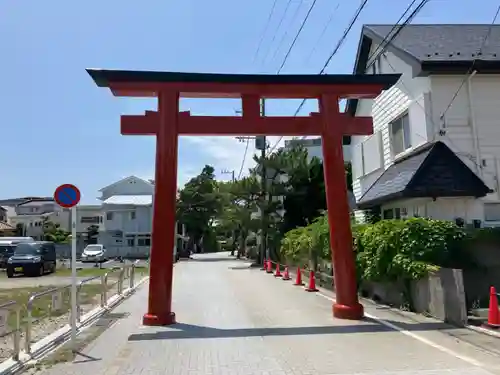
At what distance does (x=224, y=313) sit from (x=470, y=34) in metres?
14.2

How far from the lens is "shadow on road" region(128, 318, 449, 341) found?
9.93 meters

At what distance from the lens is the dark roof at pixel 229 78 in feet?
38.0

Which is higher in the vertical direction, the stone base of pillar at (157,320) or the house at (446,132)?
the house at (446,132)

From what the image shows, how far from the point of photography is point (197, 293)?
60.0 feet

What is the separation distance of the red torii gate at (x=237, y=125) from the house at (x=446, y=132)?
11.2ft

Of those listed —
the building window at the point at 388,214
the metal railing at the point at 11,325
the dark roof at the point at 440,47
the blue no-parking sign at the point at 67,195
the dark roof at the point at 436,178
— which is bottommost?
the metal railing at the point at 11,325

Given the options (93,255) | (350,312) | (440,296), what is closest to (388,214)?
(350,312)

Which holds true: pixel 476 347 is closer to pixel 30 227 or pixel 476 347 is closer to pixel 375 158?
pixel 375 158

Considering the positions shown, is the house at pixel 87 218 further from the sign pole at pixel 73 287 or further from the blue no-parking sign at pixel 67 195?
the sign pole at pixel 73 287

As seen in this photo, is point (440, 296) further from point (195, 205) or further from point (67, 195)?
point (195, 205)

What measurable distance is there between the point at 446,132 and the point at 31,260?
23.7m

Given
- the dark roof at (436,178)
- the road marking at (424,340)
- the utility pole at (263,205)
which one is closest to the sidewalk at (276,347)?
the road marking at (424,340)

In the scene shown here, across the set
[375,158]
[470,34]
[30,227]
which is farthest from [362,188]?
[30,227]

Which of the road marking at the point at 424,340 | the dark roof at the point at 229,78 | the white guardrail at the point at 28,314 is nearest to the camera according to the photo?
the road marking at the point at 424,340
